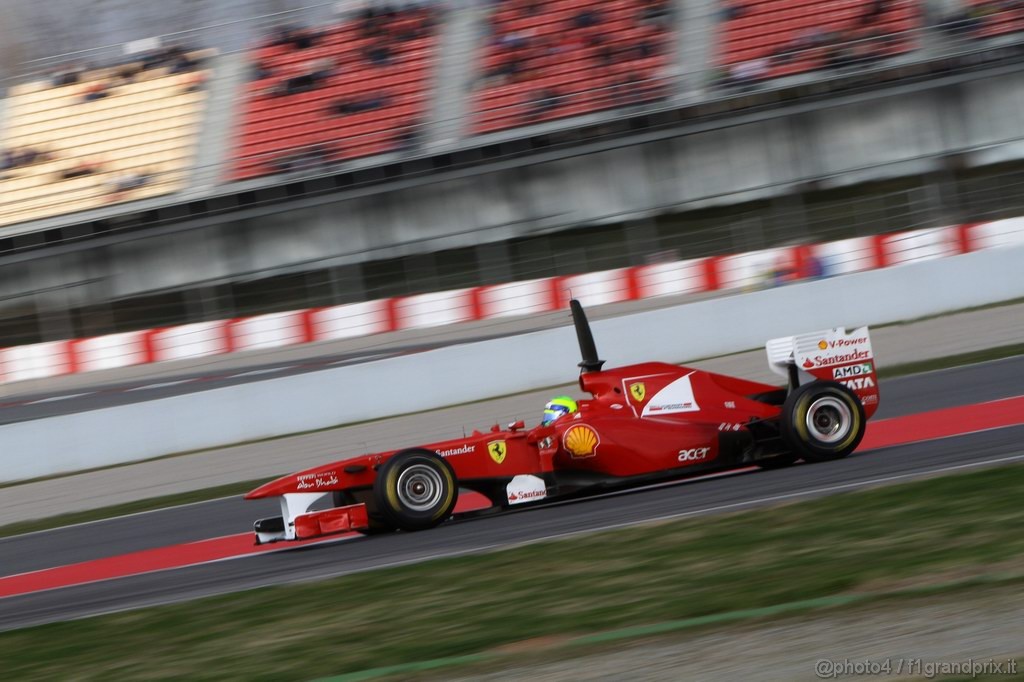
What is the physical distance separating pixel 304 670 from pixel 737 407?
161 inches

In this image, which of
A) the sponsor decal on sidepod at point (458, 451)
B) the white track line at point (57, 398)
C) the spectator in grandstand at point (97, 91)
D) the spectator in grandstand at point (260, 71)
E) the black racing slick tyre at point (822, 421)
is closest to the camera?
the sponsor decal on sidepod at point (458, 451)

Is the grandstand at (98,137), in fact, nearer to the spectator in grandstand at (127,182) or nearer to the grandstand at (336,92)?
the spectator in grandstand at (127,182)

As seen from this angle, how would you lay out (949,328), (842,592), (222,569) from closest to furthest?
1. (842,592)
2. (222,569)
3. (949,328)

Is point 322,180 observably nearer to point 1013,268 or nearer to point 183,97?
point 183,97

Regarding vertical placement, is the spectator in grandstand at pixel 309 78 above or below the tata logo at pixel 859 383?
above

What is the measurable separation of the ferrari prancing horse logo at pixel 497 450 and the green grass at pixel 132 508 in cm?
450

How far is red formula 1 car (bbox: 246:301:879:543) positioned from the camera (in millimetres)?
7641

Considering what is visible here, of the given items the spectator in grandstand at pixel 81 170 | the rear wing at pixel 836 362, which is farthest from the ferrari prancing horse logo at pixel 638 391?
the spectator in grandstand at pixel 81 170

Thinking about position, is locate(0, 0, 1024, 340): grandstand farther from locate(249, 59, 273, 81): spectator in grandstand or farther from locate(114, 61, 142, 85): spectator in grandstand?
locate(114, 61, 142, 85): spectator in grandstand

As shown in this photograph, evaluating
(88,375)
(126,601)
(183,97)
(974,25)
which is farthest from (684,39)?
(126,601)

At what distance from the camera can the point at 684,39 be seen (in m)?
24.5

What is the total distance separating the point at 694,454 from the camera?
26.1 feet

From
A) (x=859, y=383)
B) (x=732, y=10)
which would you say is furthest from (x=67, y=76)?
(x=859, y=383)

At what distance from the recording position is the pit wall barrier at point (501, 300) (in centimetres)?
1903
